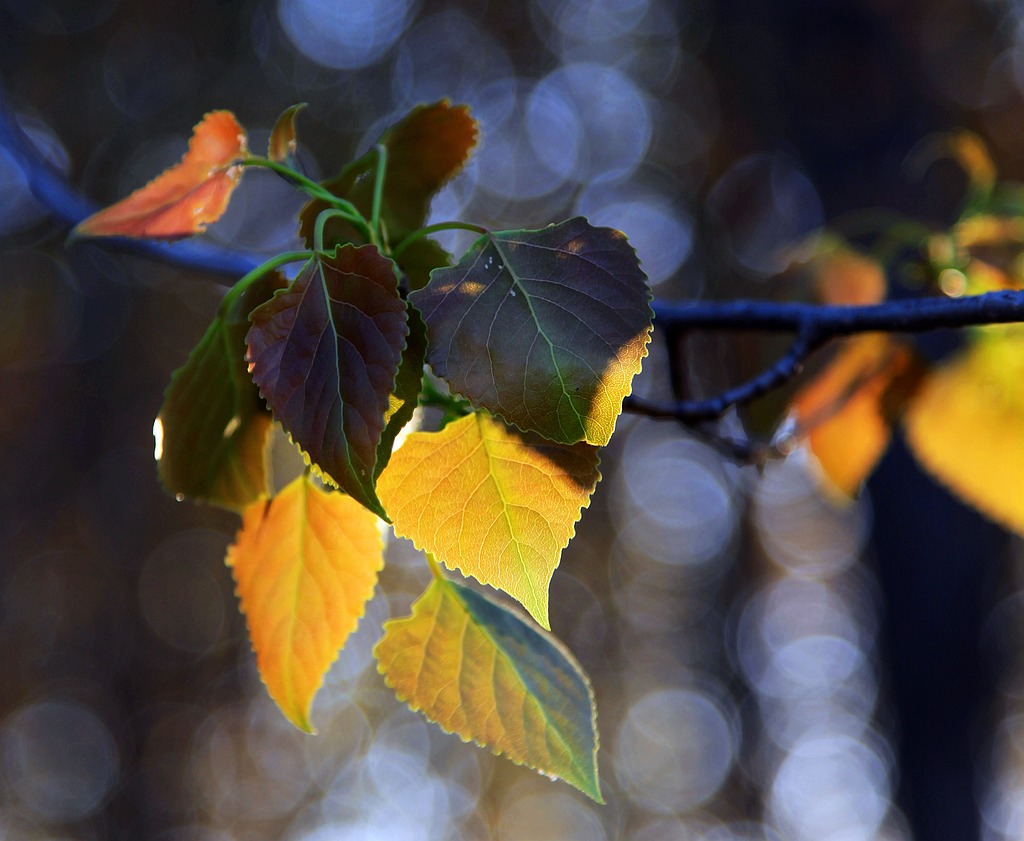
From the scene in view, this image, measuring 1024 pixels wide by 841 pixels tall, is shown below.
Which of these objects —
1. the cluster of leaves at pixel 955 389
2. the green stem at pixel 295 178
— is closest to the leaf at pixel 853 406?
the cluster of leaves at pixel 955 389

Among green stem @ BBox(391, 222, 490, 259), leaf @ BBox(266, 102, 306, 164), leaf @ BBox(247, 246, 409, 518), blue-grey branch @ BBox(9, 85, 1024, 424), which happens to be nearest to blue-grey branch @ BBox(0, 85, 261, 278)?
blue-grey branch @ BBox(9, 85, 1024, 424)

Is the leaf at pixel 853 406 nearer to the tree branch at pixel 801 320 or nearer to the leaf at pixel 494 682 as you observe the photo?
the tree branch at pixel 801 320

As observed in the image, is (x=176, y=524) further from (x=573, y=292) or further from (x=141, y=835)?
(x=573, y=292)

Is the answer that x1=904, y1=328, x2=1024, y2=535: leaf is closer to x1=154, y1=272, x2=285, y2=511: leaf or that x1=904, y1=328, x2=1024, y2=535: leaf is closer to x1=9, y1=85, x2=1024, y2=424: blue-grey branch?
x1=9, y1=85, x2=1024, y2=424: blue-grey branch

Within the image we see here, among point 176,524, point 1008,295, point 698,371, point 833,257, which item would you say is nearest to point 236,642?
point 176,524

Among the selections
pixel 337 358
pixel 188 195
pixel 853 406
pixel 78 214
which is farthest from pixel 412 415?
pixel 78 214

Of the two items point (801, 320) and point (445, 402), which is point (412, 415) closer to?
point (445, 402)
